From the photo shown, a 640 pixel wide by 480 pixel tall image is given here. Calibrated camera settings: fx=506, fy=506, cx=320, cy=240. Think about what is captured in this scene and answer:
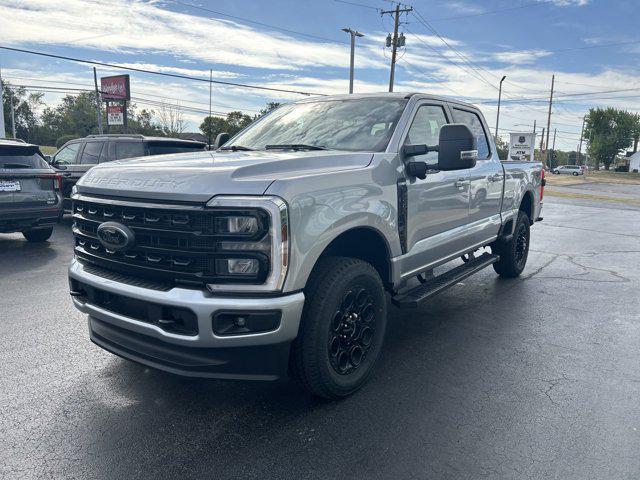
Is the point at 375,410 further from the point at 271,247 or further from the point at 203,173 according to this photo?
the point at 203,173

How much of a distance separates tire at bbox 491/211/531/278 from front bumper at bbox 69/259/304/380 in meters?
4.30

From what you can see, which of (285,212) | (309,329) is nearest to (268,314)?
(309,329)

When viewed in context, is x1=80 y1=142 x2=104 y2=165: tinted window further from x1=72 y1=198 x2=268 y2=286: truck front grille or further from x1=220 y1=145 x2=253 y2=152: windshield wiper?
x1=72 y1=198 x2=268 y2=286: truck front grille

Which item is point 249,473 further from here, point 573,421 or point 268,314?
point 573,421

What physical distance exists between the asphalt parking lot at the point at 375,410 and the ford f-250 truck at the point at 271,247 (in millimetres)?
381

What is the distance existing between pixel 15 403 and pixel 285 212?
7.19 feet

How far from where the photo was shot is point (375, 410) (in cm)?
321

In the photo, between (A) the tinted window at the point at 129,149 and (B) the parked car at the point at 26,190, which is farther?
(A) the tinted window at the point at 129,149

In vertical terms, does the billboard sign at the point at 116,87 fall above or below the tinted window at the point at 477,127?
above

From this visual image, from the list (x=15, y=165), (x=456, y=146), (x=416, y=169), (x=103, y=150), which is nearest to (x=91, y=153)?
(x=103, y=150)

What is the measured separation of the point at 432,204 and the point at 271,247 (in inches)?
76.2

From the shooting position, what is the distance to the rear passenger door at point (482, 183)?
16.5 feet

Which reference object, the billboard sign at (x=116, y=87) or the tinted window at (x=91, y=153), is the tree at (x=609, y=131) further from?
the tinted window at (x=91, y=153)

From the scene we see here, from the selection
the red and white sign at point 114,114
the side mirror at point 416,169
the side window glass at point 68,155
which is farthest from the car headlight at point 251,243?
the red and white sign at point 114,114
